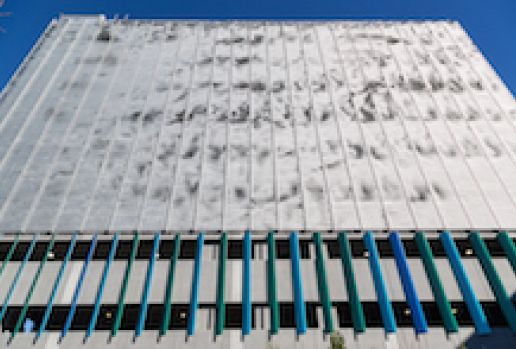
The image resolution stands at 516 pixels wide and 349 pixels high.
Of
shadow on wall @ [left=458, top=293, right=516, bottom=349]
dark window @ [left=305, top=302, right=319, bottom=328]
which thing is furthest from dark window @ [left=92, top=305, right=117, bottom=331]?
shadow on wall @ [left=458, top=293, right=516, bottom=349]

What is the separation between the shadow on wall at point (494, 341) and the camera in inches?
871

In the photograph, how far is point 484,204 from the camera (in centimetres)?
2825

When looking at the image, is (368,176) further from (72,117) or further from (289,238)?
(72,117)

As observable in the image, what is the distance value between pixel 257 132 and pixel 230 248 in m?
11.2

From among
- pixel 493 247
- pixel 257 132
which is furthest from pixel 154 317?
pixel 493 247

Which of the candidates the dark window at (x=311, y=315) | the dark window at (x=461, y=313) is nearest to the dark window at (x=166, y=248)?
the dark window at (x=311, y=315)

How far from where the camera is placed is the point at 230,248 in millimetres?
27141

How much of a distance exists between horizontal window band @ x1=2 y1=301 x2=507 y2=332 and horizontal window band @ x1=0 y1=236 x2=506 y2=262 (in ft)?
11.3

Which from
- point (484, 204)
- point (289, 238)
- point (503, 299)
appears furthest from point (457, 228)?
point (289, 238)

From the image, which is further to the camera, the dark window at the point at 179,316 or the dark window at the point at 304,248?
the dark window at the point at 304,248

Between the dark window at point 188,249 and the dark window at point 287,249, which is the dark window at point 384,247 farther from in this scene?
the dark window at point 188,249

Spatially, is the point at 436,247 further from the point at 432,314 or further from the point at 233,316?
the point at 233,316

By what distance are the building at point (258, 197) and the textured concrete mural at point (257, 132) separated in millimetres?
171

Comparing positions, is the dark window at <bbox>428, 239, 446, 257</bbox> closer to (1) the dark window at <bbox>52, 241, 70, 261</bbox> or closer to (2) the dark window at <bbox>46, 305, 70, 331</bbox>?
(2) the dark window at <bbox>46, 305, 70, 331</bbox>
